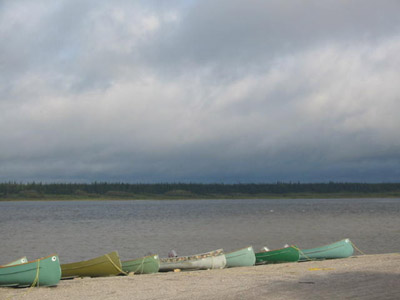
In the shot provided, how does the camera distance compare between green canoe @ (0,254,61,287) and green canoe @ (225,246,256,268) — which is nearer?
green canoe @ (0,254,61,287)

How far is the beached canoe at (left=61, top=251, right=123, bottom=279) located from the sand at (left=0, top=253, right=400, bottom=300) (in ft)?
5.62

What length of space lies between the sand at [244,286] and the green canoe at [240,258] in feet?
13.4

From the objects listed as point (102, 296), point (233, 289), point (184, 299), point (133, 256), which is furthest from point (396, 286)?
point (133, 256)

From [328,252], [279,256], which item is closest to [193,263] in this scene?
[279,256]

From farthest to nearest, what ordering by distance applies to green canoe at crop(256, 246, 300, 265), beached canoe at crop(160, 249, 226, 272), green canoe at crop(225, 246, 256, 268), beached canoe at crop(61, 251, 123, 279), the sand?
green canoe at crop(256, 246, 300, 265)
green canoe at crop(225, 246, 256, 268)
beached canoe at crop(160, 249, 226, 272)
beached canoe at crop(61, 251, 123, 279)
the sand

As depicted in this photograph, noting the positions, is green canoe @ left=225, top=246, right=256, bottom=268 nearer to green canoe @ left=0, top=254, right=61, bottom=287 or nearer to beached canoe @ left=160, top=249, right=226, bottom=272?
beached canoe @ left=160, top=249, right=226, bottom=272

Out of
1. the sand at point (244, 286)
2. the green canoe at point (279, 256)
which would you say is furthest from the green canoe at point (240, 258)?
the sand at point (244, 286)

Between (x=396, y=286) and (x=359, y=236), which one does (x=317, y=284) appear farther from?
Result: (x=359, y=236)

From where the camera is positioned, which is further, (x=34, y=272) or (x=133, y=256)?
(x=133, y=256)

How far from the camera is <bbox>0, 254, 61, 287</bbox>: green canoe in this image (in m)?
21.0

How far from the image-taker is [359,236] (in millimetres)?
57906

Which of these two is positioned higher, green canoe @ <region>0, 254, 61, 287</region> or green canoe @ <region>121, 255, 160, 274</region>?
green canoe @ <region>0, 254, 61, 287</region>

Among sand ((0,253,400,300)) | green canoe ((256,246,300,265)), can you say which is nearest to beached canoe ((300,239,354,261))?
green canoe ((256,246,300,265))

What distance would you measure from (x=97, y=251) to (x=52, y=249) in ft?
18.4
